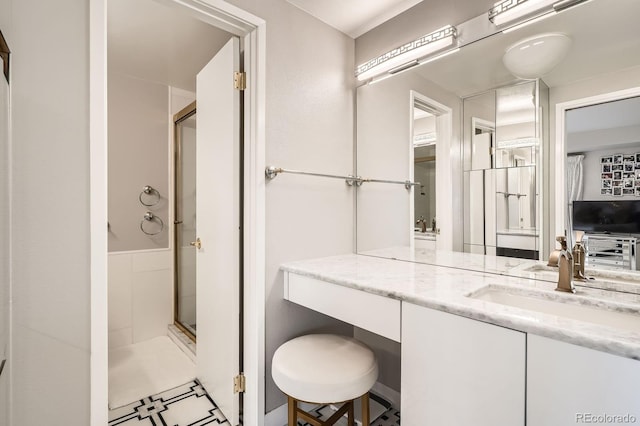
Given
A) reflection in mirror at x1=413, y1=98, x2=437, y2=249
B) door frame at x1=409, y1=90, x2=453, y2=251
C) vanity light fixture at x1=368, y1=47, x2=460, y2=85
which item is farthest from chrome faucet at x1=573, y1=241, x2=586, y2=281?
vanity light fixture at x1=368, y1=47, x2=460, y2=85

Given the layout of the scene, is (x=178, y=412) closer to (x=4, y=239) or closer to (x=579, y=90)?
(x=4, y=239)

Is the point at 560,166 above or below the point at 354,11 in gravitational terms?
below

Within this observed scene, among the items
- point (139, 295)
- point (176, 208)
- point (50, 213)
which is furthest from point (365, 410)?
point (176, 208)

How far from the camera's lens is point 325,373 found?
4.11ft

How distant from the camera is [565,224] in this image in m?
1.25

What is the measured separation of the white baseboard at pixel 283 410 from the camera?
166 cm

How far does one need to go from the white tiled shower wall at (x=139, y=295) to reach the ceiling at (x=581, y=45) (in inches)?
110

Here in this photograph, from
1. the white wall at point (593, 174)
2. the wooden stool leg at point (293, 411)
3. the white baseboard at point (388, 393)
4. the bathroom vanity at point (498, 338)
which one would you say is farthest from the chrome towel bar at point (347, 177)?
the white baseboard at point (388, 393)

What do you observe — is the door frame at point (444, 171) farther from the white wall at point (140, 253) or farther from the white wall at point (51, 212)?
the white wall at point (140, 253)

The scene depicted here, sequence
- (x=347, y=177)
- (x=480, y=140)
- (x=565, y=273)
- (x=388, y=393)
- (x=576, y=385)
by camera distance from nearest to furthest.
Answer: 1. (x=576, y=385)
2. (x=565, y=273)
3. (x=480, y=140)
4. (x=388, y=393)
5. (x=347, y=177)

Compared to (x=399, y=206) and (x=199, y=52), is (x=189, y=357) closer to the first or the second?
(x=399, y=206)

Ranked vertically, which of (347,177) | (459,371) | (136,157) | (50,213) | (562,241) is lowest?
(459,371)

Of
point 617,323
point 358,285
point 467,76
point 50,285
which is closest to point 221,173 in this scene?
point 50,285

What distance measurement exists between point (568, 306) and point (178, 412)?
1992 millimetres
